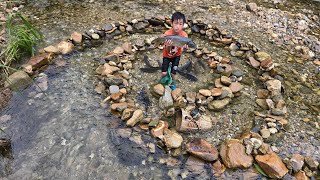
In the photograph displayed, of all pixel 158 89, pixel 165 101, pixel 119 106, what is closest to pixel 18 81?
pixel 119 106

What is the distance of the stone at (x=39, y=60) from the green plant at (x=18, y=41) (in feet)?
0.66

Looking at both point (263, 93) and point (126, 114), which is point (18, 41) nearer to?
point (126, 114)

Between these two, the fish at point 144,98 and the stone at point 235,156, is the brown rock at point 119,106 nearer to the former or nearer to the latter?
the fish at point 144,98

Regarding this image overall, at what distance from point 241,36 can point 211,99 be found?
85.8 inches

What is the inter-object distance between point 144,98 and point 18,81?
1.91 m

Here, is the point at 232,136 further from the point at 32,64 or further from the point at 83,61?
the point at 32,64

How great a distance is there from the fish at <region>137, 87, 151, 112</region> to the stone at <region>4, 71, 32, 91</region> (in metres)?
1.70

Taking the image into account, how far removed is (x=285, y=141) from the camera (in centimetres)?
425

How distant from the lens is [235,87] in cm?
502

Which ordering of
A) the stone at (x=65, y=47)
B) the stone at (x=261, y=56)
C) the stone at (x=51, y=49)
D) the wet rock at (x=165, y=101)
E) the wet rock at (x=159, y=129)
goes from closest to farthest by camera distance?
the wet rock at (x=159, y=129) < the wet rock at (x=165, y=101) < the stone at (x=51, y=49) < the stone at (x=65, y=47) < the stone at (x=261, y=56)

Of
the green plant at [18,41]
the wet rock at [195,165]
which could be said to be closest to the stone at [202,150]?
the wet rock at [195,165]

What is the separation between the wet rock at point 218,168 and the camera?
3816mm

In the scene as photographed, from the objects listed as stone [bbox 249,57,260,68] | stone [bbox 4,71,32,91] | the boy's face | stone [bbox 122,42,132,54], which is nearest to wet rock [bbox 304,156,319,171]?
stone [bbox 249,57,260,68]

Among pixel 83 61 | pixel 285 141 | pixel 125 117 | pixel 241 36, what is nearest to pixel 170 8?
pixel 241 36
